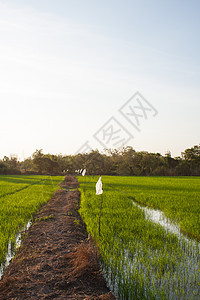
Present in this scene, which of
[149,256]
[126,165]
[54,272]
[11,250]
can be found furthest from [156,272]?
[126,165]

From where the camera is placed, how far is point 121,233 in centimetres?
454

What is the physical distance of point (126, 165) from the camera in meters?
40.3

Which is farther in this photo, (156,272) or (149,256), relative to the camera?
(149,256)

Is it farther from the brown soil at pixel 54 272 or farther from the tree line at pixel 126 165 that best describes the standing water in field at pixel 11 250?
the tree line at pixel 126 165

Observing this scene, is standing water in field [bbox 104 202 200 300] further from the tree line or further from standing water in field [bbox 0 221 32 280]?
the tree line

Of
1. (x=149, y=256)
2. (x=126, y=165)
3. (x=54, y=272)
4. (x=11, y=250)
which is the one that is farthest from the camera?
(x=126, y=165)

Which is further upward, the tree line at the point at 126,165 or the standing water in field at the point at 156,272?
the tree line at the point at 126,165

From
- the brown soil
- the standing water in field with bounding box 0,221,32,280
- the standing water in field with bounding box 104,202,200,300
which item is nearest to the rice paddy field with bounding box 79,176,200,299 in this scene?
the standing water in field with bounding box 104,202,200,300

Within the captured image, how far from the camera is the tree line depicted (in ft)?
119

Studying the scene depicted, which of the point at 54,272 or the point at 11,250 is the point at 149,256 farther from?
the point at 11,250

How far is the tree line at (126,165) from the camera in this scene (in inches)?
1428

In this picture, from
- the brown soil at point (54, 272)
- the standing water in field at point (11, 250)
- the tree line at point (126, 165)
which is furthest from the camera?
the tree line at point (126, 165)

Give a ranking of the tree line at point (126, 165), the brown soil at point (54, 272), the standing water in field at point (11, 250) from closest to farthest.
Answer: the brown soil at point (54, 272) → the standing water in field at point (11, 250) → the tree line at point (126, 165)

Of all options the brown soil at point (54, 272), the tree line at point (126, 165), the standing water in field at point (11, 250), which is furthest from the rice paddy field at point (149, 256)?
the tree line at point (126, 165)
